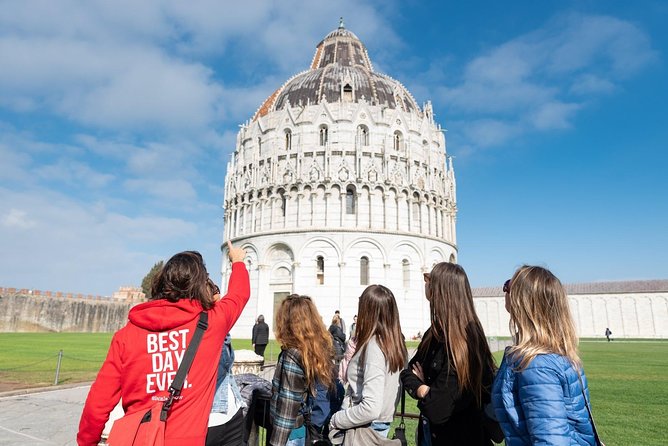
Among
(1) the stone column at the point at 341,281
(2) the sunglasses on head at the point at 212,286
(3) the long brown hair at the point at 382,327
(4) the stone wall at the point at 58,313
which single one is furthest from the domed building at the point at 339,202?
(2) the sunglasses on head at the point at 212,286

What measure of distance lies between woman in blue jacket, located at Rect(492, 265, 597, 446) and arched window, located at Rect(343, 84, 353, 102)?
39.8 m

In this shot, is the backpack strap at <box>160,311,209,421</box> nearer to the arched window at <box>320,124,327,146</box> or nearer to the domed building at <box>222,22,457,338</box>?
the domed building at <box>222,22,457,338</box>

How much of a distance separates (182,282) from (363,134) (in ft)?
123

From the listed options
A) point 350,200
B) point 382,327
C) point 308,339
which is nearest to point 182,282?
point 308,339

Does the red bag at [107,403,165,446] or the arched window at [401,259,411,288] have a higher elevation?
the arched window at [401,259,411,288]

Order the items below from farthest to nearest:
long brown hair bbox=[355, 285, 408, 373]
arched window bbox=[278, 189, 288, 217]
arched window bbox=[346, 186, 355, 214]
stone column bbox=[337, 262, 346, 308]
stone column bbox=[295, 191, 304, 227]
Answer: arched window bbox=[278, 189, 288, 217]
arched window bbox=[346, 186, 355, 214]
stone column bbox=[295, 191, 304, 227]
stone column bbox=[337, 262, 346, 308]
long brown hair bbox=[355, 285, 408, 373]

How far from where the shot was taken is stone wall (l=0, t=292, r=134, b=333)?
48.7 m

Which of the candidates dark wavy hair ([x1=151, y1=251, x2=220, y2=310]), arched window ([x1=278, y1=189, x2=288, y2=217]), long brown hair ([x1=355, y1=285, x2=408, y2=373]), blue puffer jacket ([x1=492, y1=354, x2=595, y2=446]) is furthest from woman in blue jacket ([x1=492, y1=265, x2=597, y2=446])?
arched window ([x1=278, y1=189, x2=288, y2=217])

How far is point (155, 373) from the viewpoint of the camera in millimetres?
2764

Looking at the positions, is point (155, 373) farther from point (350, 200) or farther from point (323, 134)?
point (323, 134)

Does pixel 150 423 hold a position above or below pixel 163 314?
below

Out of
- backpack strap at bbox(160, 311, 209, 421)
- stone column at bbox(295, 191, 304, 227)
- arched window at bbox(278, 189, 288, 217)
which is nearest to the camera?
backpack strap at bbox(160, 311, 209, 421)

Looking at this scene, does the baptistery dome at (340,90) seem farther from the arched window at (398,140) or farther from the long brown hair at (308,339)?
the long brown hair at (308,339)

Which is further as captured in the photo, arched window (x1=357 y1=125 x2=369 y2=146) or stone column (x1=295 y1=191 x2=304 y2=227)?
arched window (x1=357 y1=125 x2=369 y2=146)
